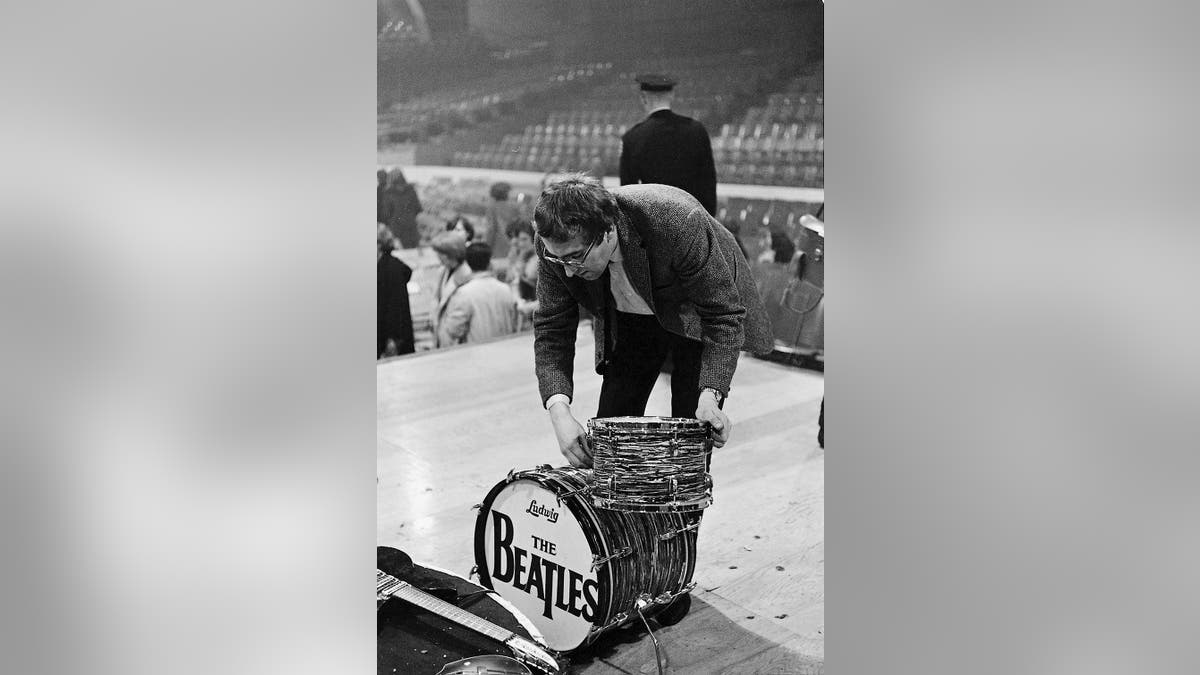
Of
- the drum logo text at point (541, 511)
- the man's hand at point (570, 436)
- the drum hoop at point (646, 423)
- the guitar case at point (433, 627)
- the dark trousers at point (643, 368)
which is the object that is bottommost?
the guitar case at point (433, 627)

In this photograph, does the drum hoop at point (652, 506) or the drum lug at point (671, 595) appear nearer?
the drum hoop at point (652, 506)

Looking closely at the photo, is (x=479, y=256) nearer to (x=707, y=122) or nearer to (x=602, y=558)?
(x=707, y=122)

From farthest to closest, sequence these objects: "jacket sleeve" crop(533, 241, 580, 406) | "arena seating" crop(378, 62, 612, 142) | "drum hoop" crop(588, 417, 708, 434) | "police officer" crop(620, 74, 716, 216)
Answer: "arena seating" crop(378, 62, 612, 142)
"police officer" crop(620, 74, 716, 216)
"jacket sleeve" crop(533, 241, 580, 406)
"drum hoop" crop(588, 417, 708, 434)

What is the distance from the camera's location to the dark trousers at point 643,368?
2.31 metres

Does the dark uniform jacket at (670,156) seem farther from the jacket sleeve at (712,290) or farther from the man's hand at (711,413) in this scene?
the man's hand at (711,413)

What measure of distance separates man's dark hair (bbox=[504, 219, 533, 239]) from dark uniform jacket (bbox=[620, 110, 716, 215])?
32 centimetres

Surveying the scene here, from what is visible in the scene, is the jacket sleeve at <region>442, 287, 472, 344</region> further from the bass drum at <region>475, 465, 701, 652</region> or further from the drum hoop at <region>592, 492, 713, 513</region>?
the drum hoop at <region>592, 492, 713, 513</region>

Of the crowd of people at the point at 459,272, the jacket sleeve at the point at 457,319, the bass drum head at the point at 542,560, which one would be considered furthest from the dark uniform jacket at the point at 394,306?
the bass drum head at the point at 542,560

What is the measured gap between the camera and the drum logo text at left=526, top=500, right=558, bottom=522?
2393 millimetres

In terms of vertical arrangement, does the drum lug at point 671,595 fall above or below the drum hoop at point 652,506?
below

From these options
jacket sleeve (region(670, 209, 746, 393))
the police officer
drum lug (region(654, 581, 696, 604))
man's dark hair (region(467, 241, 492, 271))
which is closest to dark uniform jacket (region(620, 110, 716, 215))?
the police officer

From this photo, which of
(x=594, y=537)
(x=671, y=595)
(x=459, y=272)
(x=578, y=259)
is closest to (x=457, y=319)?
(x=459, y=272)

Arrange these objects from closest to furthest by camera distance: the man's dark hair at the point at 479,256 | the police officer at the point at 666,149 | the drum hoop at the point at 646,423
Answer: the drum hoop at the point at 646,423 < the police officer at the point at 666,149 < the man's dark hair at the point at 479,256
